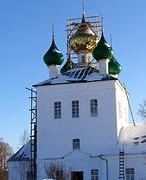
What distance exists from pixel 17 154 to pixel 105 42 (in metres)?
8.39

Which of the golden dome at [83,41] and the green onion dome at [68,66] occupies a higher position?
the golden dome at [83,41]

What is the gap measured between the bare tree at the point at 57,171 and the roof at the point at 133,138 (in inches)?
129

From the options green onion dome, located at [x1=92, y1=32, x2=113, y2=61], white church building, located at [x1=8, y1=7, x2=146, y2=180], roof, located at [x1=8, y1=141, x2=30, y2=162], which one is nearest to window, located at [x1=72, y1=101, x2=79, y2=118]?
white church building, located at [x1=8, y1=7, x2=146, y2=180]

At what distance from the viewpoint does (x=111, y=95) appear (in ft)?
86.4

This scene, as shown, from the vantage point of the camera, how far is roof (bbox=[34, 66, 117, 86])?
88.1 feet

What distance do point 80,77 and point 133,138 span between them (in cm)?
449

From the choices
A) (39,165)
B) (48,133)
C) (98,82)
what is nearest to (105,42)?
(98,82)

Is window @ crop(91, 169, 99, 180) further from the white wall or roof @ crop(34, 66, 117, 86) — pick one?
roof @ crop(34, 66, 117, 86)

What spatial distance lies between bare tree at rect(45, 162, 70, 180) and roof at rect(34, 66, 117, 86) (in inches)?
182

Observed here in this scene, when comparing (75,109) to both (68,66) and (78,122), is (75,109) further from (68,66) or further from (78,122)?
(68,66)

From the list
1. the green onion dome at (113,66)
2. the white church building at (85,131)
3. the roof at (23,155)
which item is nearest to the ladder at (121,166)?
the white church building at (85,131)

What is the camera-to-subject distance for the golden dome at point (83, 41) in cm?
2944

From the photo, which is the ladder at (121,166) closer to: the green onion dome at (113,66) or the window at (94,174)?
the window at (94,174)

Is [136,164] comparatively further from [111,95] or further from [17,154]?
[17,154]
